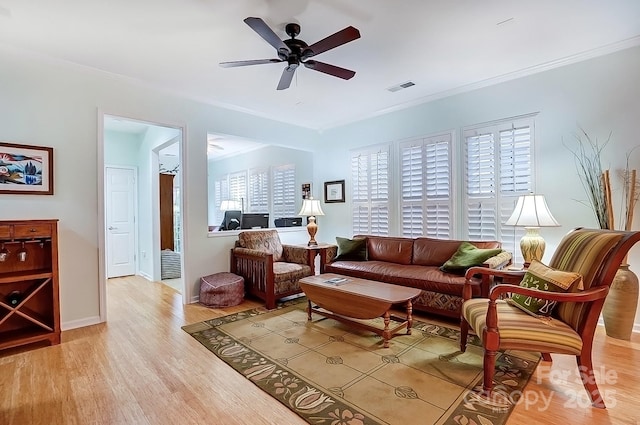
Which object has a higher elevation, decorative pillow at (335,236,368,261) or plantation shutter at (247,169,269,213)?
plantation shutter at (247,169,269,213)

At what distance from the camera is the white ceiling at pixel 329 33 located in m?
2.37

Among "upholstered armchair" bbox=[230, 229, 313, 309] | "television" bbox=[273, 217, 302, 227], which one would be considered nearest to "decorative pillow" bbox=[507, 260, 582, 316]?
"upholstered armchair" bbox=[230, 229, 313, 309]

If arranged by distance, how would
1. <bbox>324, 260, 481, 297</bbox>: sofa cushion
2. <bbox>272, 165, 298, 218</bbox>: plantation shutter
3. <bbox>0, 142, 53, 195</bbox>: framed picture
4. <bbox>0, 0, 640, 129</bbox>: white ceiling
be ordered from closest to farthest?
<bbox>0, 0, 640, 129</bbox>: white ceiling < <bbox>0, 142, 53, 195</bbox>: framed picture < <bbox>324, 260, 481, 297</bbox>: sofa cushion < <bbox>272, 165, 298, 218</bbox>: plantation shutter

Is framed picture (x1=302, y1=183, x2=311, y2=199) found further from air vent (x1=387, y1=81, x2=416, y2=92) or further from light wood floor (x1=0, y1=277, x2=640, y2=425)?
light wood floor (x1=0, y1=277, x2=640, y2=425)

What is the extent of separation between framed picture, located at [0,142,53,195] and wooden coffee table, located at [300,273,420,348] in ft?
9.20

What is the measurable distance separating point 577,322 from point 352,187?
3.71 meters

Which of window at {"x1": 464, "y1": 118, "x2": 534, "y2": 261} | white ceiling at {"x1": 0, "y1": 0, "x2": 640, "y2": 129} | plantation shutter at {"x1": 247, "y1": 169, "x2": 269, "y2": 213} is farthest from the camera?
plantation shutter at {"x1": 247, "y1": 169, "x2": 269, "y2": 213}

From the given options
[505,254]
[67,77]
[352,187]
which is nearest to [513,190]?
[505,254]

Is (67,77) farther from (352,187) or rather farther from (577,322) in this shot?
(577,322)

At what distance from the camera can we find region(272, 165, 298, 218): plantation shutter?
654 centimetres

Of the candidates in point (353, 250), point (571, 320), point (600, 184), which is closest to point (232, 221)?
point (353, 250)

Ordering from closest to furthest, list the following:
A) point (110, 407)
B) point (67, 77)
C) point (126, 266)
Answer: point (110, 407), point (67, 77), point (126, 266)

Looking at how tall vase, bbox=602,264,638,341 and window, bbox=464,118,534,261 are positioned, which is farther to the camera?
window, bbox=464,118,534,261

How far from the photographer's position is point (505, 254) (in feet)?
11.1
